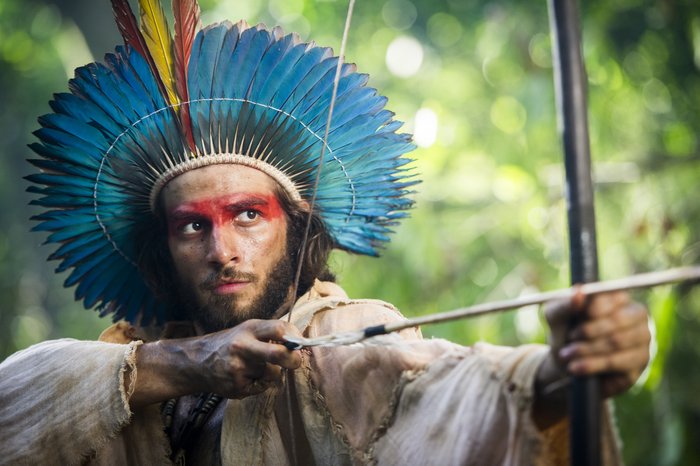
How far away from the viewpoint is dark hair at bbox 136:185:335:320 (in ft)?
8.59

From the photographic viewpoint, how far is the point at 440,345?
78.0 inches

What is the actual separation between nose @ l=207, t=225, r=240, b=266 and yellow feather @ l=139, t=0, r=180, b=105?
39 centimetres

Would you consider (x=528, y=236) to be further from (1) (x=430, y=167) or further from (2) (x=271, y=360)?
(2) (x=271, y=360)

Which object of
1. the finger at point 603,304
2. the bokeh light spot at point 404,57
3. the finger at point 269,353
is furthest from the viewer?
the bokeh light spot at point 404,57

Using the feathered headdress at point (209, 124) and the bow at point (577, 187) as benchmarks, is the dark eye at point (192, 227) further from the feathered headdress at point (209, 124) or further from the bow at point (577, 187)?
the bow at point (577, 187)

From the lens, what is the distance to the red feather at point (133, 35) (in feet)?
8.13

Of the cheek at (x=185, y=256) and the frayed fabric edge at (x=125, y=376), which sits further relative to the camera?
the cheek at (x=185, y=256)

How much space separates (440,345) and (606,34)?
4.82 metres

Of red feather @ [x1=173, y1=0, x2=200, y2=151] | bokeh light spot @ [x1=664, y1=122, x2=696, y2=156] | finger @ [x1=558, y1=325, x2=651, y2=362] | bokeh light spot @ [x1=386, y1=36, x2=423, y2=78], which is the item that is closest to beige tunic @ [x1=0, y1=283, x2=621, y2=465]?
finger @ [x1=558, y1=325, x2=651, y2=362]

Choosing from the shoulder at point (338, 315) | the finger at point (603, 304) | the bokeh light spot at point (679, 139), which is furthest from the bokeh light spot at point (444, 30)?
the finger at point (603, 304)

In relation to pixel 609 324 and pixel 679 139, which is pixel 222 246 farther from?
pixel 679 139

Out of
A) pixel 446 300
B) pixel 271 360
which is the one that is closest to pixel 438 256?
pixel 446 300

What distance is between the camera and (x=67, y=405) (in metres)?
2.28

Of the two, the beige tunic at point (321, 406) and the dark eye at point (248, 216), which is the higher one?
the dark eye at point (248, 216)
